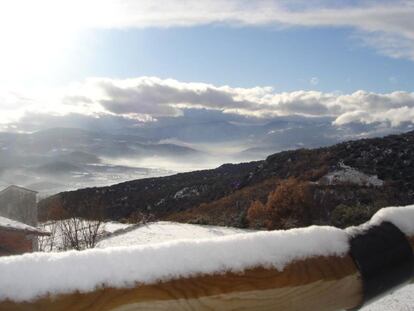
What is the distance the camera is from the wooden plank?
4.46ft

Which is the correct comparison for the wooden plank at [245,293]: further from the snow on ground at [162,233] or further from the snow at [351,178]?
the snow at [351,178]

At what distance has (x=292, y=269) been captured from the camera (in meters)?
1.66

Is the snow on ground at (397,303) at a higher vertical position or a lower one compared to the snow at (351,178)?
lower

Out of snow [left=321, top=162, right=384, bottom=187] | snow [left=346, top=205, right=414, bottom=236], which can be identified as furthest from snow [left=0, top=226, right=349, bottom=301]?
snow [left=321, top=162, right=384, bottom=187]

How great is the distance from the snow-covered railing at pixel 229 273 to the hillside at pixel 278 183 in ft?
92.0

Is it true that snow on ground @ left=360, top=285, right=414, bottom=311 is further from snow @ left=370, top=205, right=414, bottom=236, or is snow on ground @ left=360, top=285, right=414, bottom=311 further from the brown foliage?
the brown foliage

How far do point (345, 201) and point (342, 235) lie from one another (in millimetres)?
39339

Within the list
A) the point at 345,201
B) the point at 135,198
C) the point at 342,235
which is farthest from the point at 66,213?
the point at 342,235

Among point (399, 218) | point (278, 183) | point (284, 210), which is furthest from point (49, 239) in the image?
point (399, 218)

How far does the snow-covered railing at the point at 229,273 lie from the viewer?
1330 mm

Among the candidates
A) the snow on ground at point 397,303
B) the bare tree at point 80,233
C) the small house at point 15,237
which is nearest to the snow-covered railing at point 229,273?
the snow on ground at point 397,303

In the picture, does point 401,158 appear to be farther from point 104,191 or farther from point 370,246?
point 370,246

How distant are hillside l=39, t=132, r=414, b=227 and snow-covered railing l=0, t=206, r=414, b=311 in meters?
28.0

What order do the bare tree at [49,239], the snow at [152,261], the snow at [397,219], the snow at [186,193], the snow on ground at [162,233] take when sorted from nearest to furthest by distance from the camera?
the snow at [152,261] → the snow at [397,219] → the snow on ground at [162,233] → the bare tree at [49,239] → the snow at [186,193]
